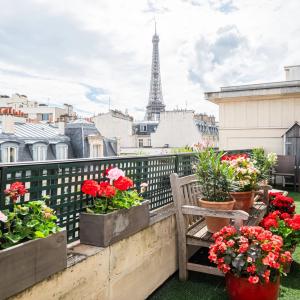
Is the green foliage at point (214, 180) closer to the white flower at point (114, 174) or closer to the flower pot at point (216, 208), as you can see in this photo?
the flower pot at point (216, 208)

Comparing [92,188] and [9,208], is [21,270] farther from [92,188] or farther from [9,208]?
[92,188]

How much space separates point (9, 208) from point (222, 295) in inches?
80.1

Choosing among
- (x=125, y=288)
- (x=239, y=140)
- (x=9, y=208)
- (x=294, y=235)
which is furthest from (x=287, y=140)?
(x=9, y=208)

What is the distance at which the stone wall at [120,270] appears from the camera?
1807 mm

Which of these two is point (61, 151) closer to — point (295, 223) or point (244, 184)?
point (244, 184)

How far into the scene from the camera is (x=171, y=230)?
10.6 ft

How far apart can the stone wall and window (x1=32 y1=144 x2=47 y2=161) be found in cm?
1230

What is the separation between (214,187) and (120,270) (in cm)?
124

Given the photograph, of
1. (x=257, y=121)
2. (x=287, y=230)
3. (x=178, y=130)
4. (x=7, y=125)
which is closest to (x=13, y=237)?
(x=287, y=230)

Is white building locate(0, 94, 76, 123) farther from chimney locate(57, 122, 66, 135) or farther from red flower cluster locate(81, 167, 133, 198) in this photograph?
red flower cluster locate(81, 167, 133, 198)

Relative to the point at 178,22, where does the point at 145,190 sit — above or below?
below

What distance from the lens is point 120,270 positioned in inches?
93.7

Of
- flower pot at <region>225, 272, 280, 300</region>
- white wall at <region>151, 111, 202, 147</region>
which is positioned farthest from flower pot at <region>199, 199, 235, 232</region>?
white wall at <region>151, 111, 202, 147</region>

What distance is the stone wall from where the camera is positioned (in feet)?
5.93
